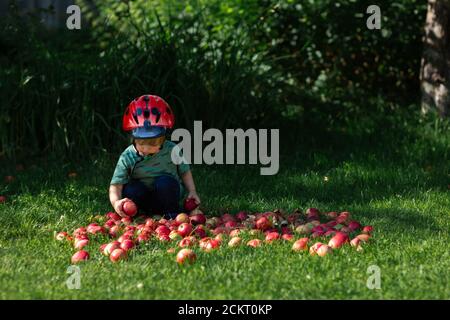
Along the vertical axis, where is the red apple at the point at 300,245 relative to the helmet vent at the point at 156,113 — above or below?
below

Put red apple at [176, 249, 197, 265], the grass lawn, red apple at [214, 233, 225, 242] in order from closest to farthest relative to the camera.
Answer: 1. the grass lawn
2. red apple at [176, 249, 197, 265]
3. red apple at [214, 233, 225, 242]

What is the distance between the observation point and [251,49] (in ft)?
27.0

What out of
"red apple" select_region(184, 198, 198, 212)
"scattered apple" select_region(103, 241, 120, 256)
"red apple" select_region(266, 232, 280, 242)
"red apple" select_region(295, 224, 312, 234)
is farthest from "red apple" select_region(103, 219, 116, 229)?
"red apple" select_region(295, 224, 312, 234)

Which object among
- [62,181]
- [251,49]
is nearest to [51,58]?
[62,181]

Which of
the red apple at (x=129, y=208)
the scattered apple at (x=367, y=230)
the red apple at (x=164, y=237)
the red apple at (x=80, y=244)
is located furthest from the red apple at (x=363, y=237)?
the red apple at (x=80, y=244)

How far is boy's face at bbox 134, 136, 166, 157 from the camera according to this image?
17.5ft

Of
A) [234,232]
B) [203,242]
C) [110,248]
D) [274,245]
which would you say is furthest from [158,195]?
[274,245]

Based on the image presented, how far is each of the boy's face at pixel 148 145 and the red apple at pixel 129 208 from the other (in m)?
0.35

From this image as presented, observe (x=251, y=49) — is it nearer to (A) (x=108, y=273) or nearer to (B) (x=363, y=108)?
(B) (x=363, y=108)

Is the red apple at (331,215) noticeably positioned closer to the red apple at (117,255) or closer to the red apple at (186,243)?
the red apple at (186,243)

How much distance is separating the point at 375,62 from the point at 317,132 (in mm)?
1751

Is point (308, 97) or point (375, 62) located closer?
point (308, 97)

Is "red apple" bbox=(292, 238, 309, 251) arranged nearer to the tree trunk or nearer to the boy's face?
the boy's face

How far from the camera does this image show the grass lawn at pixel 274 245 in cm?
390
